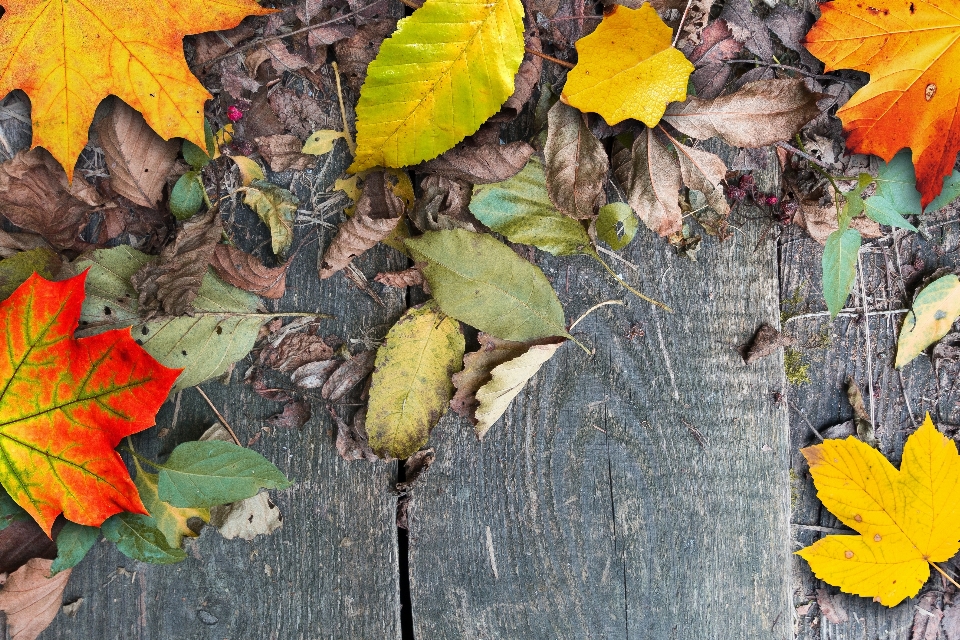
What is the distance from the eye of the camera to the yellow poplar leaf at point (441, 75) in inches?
47.3

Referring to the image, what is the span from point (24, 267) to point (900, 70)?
1.96 metres

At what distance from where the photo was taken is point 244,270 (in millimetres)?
1319

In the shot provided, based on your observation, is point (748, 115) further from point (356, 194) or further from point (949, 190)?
point (356, 194)

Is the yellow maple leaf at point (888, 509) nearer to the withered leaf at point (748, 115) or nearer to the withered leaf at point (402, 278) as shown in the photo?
the withered leaf at point (748, 115)

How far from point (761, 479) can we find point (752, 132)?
0.82 meters

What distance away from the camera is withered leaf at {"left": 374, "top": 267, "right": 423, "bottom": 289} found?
4.48 ft

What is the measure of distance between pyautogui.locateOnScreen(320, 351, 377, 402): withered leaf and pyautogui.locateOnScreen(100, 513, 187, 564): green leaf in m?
0.46

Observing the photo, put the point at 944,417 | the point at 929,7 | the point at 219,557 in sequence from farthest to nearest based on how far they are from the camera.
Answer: the point at 944,417, the point at 219,557, the point at 929,7

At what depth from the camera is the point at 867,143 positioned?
1351 millimetres

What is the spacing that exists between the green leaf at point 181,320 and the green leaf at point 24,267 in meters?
0.06

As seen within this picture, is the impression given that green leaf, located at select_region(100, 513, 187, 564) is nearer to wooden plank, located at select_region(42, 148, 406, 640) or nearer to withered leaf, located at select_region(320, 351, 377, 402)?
wooden plank, located at select_region(42, 148, 406, 640)

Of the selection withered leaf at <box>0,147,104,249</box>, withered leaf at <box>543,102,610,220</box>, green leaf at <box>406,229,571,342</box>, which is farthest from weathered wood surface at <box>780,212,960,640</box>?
withered leaf at <box>0,147,104,249</box>

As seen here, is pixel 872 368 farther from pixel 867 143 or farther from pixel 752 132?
pixel 752 132

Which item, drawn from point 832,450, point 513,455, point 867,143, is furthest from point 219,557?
point 867,143
